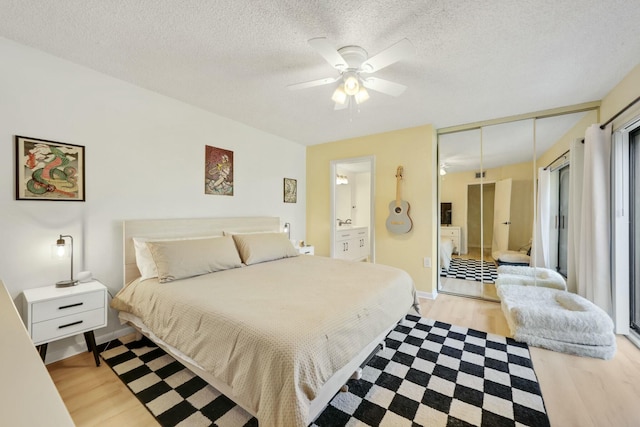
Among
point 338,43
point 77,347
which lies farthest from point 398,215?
point 77,347

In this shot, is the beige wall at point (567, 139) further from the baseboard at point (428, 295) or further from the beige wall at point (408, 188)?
the baseboard at point (428, 295)

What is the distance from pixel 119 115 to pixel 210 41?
1.25 meters

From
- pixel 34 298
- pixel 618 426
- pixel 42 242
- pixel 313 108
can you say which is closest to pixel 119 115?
pixel 42 242

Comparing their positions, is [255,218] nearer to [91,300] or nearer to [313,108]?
[313,108]

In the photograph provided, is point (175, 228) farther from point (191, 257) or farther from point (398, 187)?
point (398, 187)

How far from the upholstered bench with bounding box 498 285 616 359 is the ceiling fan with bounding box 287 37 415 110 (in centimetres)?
230

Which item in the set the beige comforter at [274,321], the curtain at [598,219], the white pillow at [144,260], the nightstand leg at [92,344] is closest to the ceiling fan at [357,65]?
the beige comforter at [274,321]

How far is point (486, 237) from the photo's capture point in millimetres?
3578

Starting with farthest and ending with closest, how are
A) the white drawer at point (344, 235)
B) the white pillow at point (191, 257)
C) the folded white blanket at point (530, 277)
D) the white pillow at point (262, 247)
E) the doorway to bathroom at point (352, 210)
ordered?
the white drawer at point (344, 235) → the doorway to bathroom at point (352, 210) → the folded white blanket at point (530, 277) → the white pillow at point (262, 247) → the white pillow at point (191, 257)

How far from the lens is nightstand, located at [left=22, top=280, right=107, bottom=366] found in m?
1.73

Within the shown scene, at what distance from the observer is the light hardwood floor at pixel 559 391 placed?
1.50 m

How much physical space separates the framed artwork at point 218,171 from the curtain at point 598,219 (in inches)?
156

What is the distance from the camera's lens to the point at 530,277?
3131 mm

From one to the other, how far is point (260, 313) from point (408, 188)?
288cm
